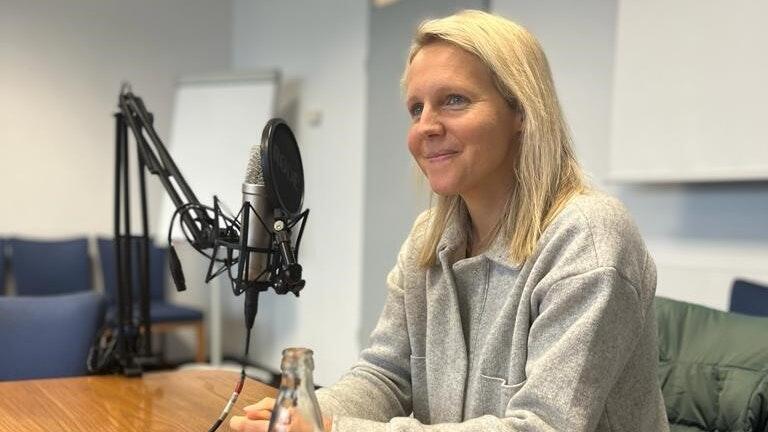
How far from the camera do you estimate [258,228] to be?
1002 millimetres

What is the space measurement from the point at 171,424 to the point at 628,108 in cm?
188

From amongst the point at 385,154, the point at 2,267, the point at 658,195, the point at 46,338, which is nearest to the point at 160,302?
the point at 2,267

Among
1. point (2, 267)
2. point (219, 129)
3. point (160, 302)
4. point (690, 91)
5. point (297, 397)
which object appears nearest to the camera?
point (297, 397)

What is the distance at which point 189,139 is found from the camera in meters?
4.64

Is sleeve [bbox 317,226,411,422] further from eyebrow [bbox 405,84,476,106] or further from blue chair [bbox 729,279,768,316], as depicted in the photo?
blue chair [bbox 729,279,768,316]

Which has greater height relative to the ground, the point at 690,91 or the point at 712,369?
the point at 690,91

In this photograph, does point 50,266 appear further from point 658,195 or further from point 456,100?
point 456,100

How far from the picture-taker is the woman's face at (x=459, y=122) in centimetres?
114

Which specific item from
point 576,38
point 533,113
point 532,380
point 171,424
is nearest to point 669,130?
point 576,38

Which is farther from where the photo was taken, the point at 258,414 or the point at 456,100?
the point at 456,100

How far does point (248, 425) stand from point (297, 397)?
27cm

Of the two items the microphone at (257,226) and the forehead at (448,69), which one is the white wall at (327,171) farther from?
the microphone at (257,226)

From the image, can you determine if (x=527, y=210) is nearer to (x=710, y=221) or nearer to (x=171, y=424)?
(x=171, y=424)

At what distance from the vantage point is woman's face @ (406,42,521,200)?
1141mm
